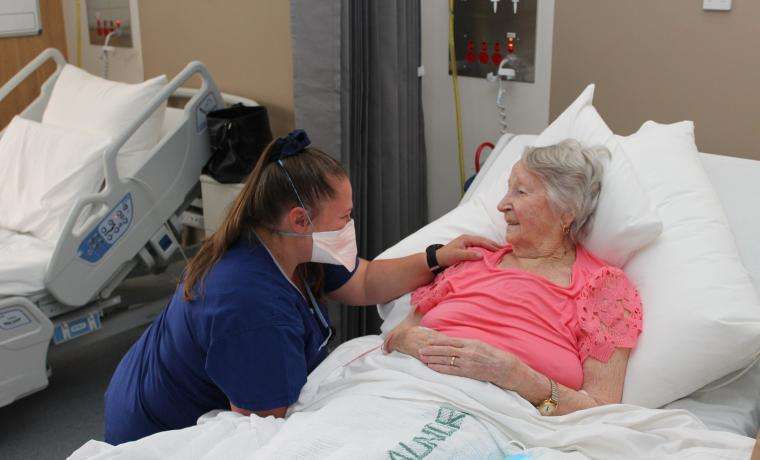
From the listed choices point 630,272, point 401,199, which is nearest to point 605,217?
point 630,272

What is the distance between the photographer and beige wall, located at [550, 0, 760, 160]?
2.34m

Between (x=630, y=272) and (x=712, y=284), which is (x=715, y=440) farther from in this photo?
(x=630, y=272)

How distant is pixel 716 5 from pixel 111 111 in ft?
7.36

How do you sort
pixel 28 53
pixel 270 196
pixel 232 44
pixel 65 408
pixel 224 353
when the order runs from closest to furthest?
pixel 224 353 < pixel 270 196 < pixel 65 408 < pixel 232 44 < pixel 28 53

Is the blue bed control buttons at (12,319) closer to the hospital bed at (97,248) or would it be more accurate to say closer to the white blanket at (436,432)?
the hospital bed at (97,248)

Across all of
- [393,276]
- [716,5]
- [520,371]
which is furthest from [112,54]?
[520,371]

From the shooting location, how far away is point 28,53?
14.4ft

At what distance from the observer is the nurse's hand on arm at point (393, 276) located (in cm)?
199

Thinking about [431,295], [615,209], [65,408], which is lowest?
[65,408]

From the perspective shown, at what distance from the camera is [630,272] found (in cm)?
181

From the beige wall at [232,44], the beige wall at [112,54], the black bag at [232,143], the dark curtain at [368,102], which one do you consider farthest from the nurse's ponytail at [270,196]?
the beige wall at [112,54]

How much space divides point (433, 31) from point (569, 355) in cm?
174

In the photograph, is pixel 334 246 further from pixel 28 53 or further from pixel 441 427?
pixel 28 53

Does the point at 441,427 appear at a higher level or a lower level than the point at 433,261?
lower
